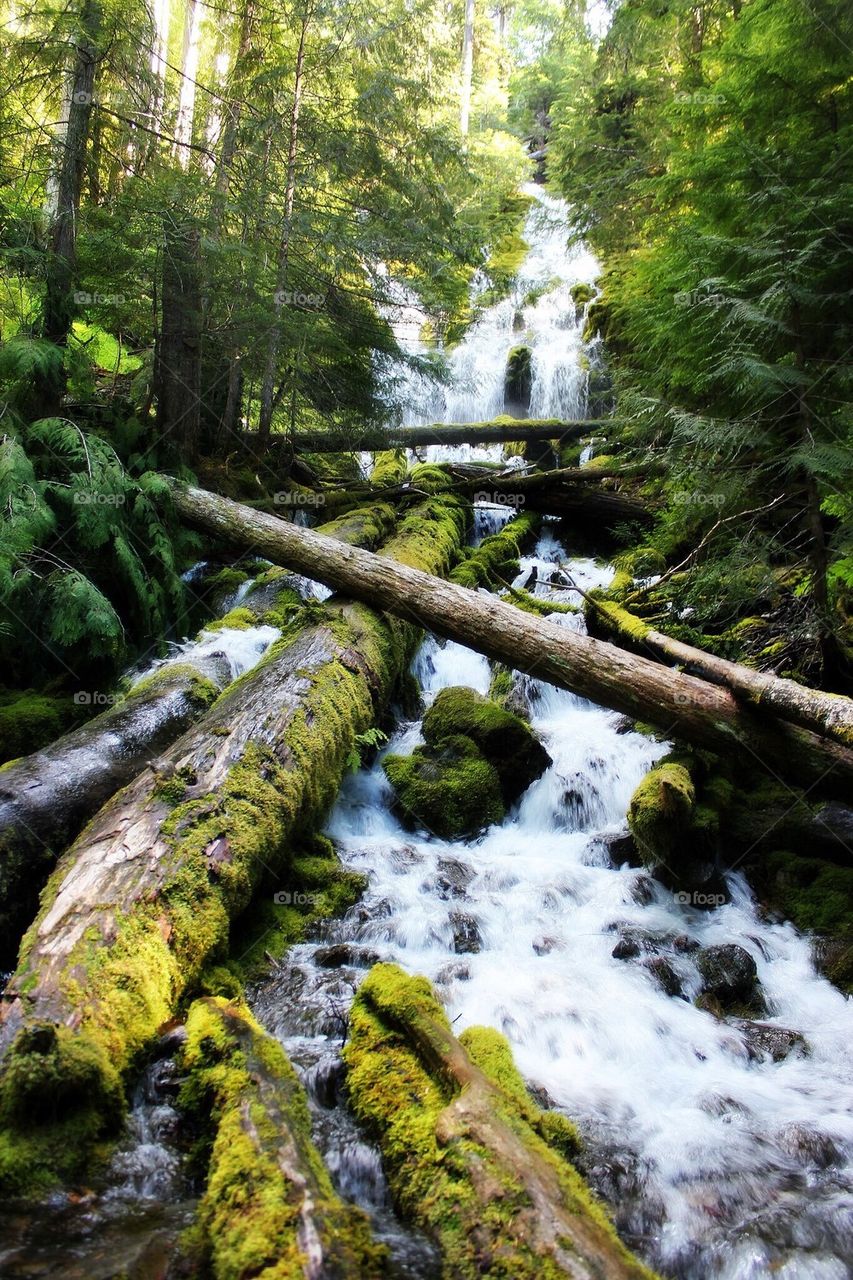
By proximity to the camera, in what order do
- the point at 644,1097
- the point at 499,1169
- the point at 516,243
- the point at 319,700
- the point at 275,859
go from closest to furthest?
the point at 499,1169
the point at 644,1097
the point at 275,859
the point at 319,700
the point at 516,243

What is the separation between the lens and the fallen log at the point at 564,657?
196 inches

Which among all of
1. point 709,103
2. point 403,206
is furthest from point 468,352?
point 709,103

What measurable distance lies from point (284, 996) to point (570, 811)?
3392 mm

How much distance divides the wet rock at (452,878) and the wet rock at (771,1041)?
1927 mm

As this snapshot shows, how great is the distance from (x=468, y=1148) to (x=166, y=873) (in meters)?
1.92

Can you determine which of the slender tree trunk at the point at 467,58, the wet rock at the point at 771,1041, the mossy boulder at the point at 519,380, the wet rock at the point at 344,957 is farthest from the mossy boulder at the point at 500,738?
the slender tree trunk at the point at 467,58

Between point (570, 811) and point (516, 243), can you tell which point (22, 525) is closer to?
point (570, 811)

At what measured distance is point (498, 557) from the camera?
33.1 ft

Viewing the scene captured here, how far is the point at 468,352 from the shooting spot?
20.3 meters

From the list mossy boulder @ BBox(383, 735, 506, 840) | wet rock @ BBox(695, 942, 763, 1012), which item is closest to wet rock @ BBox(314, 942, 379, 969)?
mossy boulder @ BBox(383, 735, 506, 840)

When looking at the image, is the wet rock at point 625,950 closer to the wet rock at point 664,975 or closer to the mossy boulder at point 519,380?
the wet rock at point 664,975

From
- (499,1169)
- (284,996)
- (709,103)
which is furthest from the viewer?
(709,103)

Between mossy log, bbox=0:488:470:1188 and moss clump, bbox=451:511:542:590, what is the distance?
3280 millimetres

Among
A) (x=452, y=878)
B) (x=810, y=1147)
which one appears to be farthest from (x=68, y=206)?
(x=810, y=1147)
